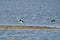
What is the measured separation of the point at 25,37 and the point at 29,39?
0.17m

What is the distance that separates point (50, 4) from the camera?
7492mm

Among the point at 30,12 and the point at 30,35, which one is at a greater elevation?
the point at 30,12

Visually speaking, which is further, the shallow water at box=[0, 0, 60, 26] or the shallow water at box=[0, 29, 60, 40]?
the shallow water at box=[0, 0, 60, 26]

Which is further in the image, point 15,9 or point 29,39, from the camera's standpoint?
point 15,9

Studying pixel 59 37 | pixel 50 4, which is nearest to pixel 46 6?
pixel 50 4

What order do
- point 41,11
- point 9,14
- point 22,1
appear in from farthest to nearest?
point 22,1, point 41,11, point 9,14

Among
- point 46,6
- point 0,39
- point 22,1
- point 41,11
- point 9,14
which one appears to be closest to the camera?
point 0,39

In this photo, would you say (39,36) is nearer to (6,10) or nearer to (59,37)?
(59,37)

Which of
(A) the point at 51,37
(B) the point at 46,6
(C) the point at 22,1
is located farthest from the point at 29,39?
(C) the point at 22,1

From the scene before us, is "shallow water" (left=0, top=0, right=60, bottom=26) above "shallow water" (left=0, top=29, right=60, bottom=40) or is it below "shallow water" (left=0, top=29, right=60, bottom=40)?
above

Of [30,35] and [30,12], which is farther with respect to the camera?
[30,12]

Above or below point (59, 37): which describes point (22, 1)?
above

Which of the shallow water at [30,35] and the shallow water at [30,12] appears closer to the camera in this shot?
the shallow water at [30,35]

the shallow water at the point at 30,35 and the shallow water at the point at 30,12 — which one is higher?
the shallow water at the point at 30,12
